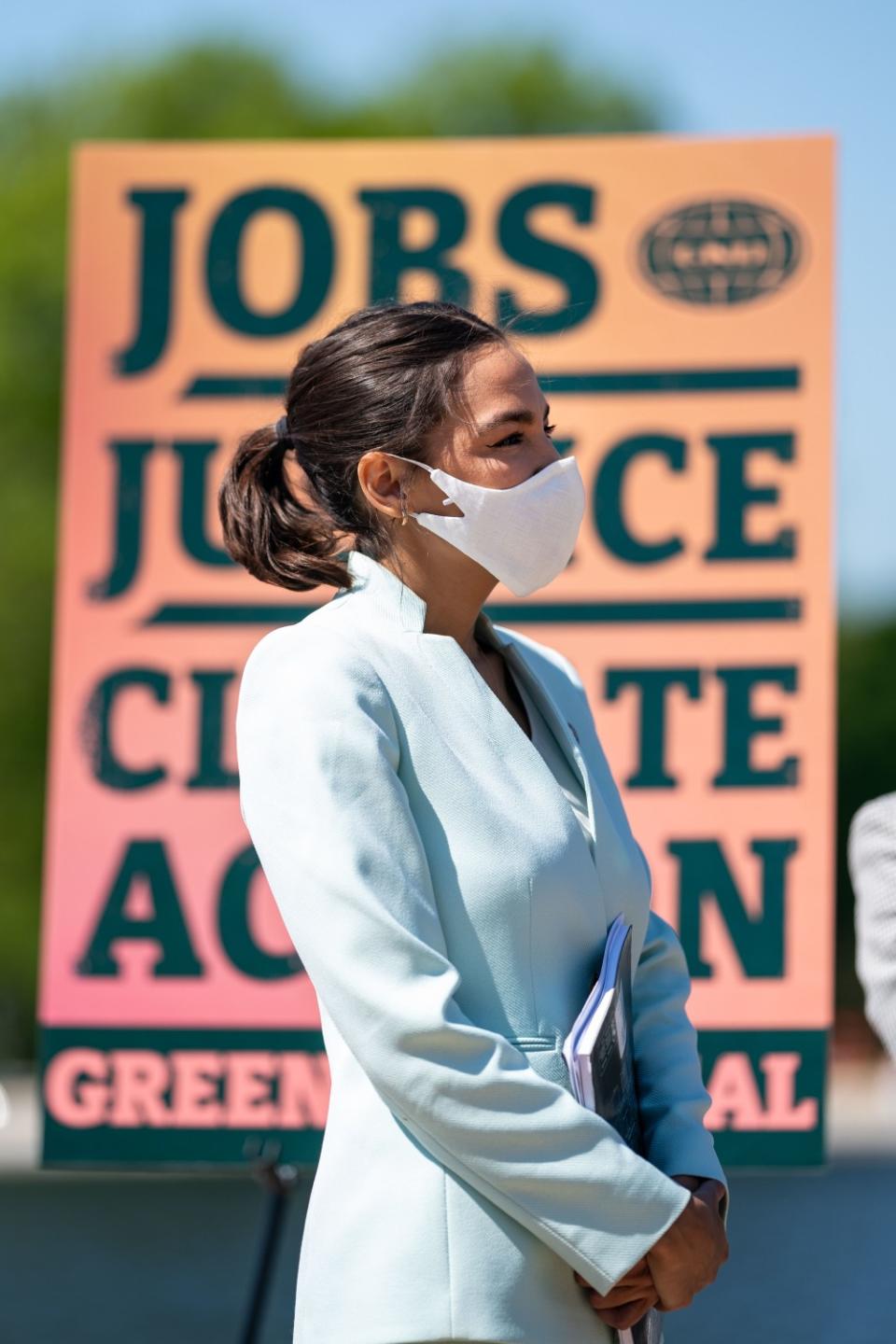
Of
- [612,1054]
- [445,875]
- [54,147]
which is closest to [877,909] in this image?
[612,1054]

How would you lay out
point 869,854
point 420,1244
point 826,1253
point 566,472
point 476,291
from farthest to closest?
1. point 826,1253
2. point 476,291
3. point 869,854
4. point 566,472
5. point 420,1244

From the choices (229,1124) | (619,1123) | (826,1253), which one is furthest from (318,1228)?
(826,1253)

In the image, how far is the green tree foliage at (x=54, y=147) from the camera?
1343 cm

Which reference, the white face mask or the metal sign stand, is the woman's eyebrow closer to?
the white face mask

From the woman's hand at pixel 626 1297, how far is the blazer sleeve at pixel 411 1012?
4 cm

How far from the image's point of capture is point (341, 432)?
188 cm

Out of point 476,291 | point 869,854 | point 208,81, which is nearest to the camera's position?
point 869,854

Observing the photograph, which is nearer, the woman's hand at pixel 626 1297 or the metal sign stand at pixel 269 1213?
the woman's hand at pixel 626 1297

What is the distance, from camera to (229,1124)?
3064 millimetres

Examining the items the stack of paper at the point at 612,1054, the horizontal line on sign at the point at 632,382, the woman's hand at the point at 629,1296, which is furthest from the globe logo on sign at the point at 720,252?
the woman's hand at the point at 629,1296

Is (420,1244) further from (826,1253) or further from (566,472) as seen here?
(826,1253)

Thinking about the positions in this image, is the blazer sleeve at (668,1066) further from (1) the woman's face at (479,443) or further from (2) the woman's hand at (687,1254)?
(1) the woman's face at (479,443)

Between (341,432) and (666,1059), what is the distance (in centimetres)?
73

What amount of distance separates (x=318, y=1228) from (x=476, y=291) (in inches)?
75.5
